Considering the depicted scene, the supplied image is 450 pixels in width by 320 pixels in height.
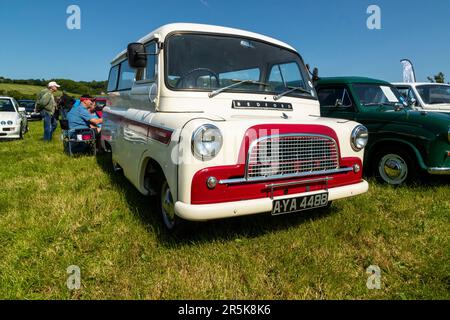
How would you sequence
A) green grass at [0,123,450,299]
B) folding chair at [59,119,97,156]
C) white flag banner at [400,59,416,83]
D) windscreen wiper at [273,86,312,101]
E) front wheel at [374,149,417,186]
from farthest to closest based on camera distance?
white flag banner at [400,59,416,83] < folding chair at [59,119,97,156] < front wheel at [374,149,417,186] < windscreen wiper at [273,86,312,101] < green grass at [0,123,450,299]

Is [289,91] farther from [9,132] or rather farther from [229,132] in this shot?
[9,132]

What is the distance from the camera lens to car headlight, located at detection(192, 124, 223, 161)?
8.02 feet

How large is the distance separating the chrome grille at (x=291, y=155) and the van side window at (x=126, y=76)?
94.6 inches

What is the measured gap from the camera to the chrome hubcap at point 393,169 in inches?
185

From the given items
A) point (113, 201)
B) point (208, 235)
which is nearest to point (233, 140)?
point (208, 235)

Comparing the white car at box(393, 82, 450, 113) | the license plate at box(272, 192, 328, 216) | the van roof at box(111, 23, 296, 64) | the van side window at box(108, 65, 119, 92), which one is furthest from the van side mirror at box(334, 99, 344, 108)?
the van side window at box(108, 65, 119, 92)

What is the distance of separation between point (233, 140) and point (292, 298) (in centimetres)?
127

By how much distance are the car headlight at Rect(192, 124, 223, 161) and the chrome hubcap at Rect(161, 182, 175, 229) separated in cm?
73

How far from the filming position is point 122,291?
93.0 inches

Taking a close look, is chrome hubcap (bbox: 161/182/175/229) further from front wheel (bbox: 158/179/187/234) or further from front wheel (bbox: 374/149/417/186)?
front wheel (bbox: 374/149/417/186)

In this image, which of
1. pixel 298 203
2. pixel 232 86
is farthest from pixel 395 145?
pixel 232 86

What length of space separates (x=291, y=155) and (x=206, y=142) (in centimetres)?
81

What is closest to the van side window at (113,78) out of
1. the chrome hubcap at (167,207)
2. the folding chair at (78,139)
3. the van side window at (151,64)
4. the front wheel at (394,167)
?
the folding chair at (78,139)
